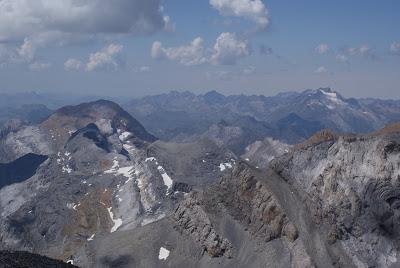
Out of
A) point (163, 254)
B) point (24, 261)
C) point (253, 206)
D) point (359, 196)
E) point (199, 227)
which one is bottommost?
point (163, 254)

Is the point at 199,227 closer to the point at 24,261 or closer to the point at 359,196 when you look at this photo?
the point at 359,196

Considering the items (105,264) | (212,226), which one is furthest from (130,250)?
(212,226)

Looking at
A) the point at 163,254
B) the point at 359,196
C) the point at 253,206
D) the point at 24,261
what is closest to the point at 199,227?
the point at 163,254

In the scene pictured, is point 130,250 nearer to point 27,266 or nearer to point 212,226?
point 212,226

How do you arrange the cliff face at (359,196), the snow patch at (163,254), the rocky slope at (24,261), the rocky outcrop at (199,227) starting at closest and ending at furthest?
the rocky slope at (24,261) < the cliff face at (359,196) < the rocky outcrop at (199,227) < the snow patch at (163,254)

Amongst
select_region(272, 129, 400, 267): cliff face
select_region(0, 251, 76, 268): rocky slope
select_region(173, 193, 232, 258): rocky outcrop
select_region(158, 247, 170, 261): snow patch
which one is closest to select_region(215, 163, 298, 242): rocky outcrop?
select_region(173, 193, 232, 258): rocky outcrop

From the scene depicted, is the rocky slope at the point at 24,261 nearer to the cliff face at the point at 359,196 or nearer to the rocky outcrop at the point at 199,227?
the rocky outcrop at the point at 199,227

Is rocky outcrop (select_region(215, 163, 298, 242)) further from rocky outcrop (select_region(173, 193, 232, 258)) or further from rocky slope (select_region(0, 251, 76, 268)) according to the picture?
rocky slope (select_region(0, 251, 76, 268))

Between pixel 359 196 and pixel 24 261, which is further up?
pixel 359 196

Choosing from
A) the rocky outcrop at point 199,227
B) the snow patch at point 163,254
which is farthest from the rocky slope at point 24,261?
the rocky outcrop at point 199,227

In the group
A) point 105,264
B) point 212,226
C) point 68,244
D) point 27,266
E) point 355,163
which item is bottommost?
point 68,244

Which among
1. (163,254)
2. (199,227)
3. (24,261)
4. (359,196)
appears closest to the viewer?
Answer: (24,261)
